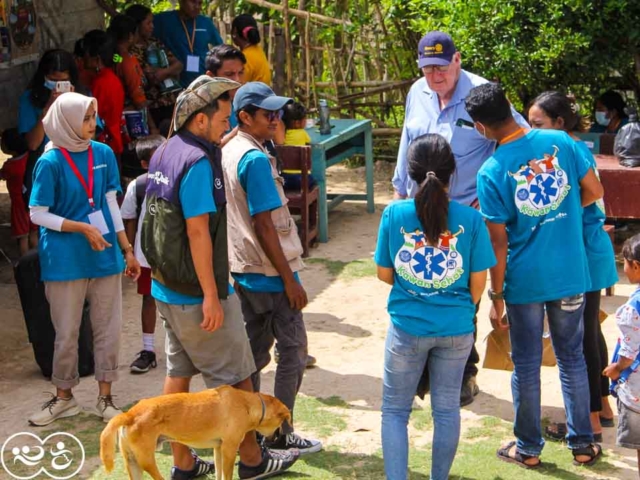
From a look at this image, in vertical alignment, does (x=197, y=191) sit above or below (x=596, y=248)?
above

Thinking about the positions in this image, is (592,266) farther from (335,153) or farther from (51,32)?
(51,32)

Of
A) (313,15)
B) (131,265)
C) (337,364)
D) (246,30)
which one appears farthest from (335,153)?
(131,265)

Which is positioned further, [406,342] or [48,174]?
[48,174]

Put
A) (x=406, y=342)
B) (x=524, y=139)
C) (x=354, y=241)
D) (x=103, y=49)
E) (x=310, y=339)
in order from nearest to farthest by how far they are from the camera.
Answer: (x=406, y=342)
(x=524, y=139)
(x=310, y=339)
(x=103, y=49)
(x=354, y=241)

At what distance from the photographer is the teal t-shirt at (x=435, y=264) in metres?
4.14

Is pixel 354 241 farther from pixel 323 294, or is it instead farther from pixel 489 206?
pixel 489 206

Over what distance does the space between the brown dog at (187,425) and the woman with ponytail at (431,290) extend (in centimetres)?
62

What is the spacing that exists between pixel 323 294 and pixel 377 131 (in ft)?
14.9

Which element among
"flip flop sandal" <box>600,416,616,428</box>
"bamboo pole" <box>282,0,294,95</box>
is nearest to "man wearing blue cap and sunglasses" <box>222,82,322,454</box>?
"flip flop sandal" <box>600,416,616,428</box>

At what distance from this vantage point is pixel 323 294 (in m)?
8.07

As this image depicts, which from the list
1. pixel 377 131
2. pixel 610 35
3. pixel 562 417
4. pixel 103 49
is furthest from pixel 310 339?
pixel 377 131

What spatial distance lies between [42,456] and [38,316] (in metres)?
1.34

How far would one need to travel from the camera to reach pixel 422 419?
5512 millimetres

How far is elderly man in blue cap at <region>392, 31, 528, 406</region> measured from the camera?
5.53 m
